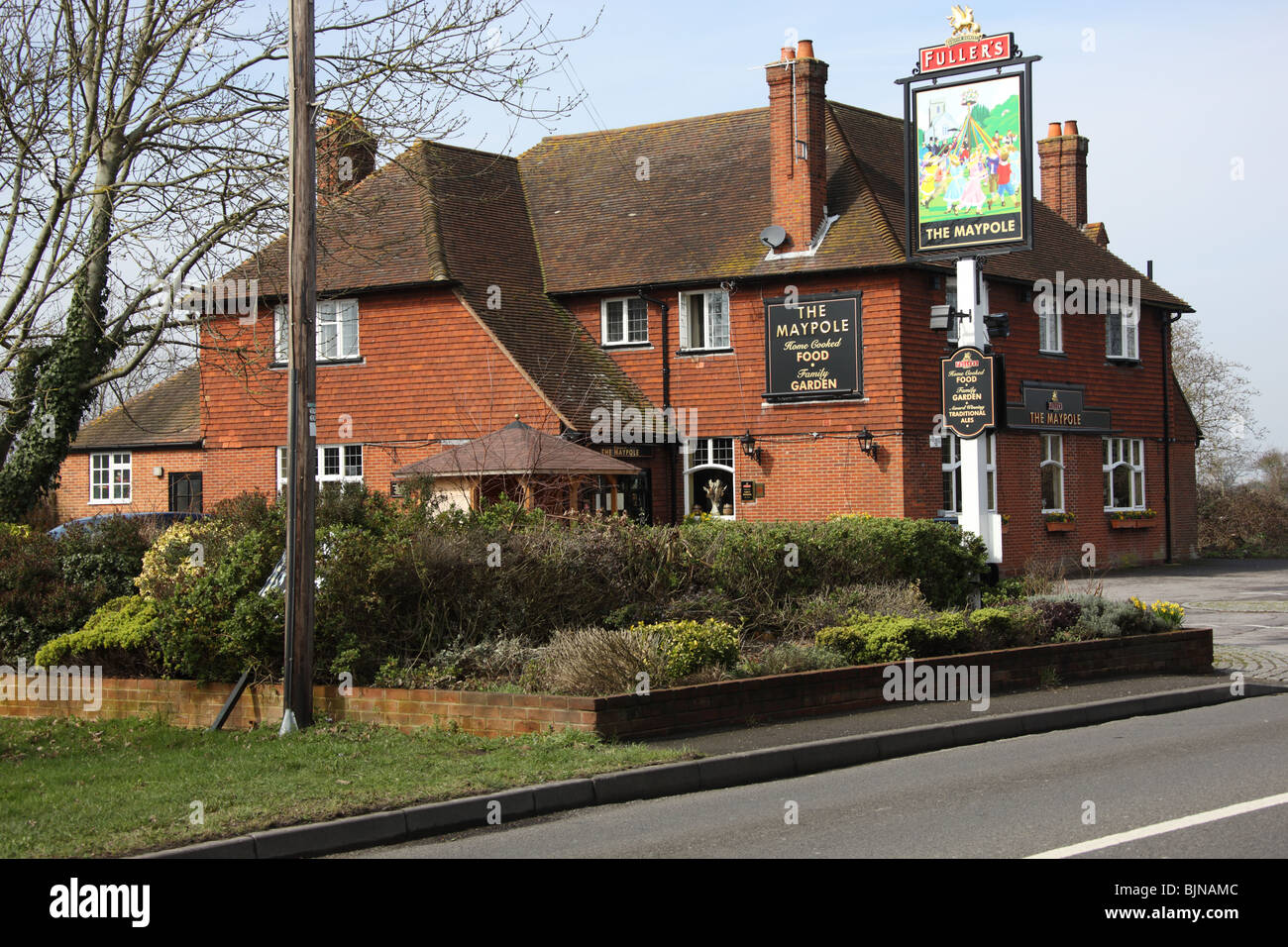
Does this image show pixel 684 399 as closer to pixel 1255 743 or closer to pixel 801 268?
pixel 801 268

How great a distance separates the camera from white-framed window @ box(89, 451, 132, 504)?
38562mm

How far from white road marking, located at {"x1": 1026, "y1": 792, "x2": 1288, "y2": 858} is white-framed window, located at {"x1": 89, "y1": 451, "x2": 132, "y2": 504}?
35.2 m

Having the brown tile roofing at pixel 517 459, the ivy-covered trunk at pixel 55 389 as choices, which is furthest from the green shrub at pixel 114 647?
the brown tile roofing at pixel 517 459

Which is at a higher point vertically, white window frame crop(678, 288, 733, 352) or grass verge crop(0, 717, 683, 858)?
white window frame crop(678, 288, 733, 352)

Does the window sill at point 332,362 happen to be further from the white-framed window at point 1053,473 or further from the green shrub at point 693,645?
the green shrub at point 693,645

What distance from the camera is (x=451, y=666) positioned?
40.1 ft

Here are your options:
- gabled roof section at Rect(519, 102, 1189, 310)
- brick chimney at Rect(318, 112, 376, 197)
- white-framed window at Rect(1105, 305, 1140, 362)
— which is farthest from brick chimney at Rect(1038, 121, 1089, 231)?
brick chimney at Rect(318, 112, 376, 197)

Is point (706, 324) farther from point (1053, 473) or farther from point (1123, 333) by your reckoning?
point (1123, 333)

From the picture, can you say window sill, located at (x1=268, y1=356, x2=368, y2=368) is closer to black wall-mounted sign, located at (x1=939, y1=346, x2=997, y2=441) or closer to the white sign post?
the white sign post

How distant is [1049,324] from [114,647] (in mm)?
23792

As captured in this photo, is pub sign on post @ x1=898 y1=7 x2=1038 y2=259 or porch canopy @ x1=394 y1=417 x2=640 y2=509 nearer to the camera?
pub sign on post @ x1=898 y1=7 x2=1038 y2=259

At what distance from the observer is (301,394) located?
1141 cm

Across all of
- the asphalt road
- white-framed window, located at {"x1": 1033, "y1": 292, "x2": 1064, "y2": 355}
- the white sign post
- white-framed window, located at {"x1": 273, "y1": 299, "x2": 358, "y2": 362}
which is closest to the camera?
the asphalt road

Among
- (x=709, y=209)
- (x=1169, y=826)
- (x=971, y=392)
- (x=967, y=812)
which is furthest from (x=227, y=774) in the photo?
(x=709, y=209)
